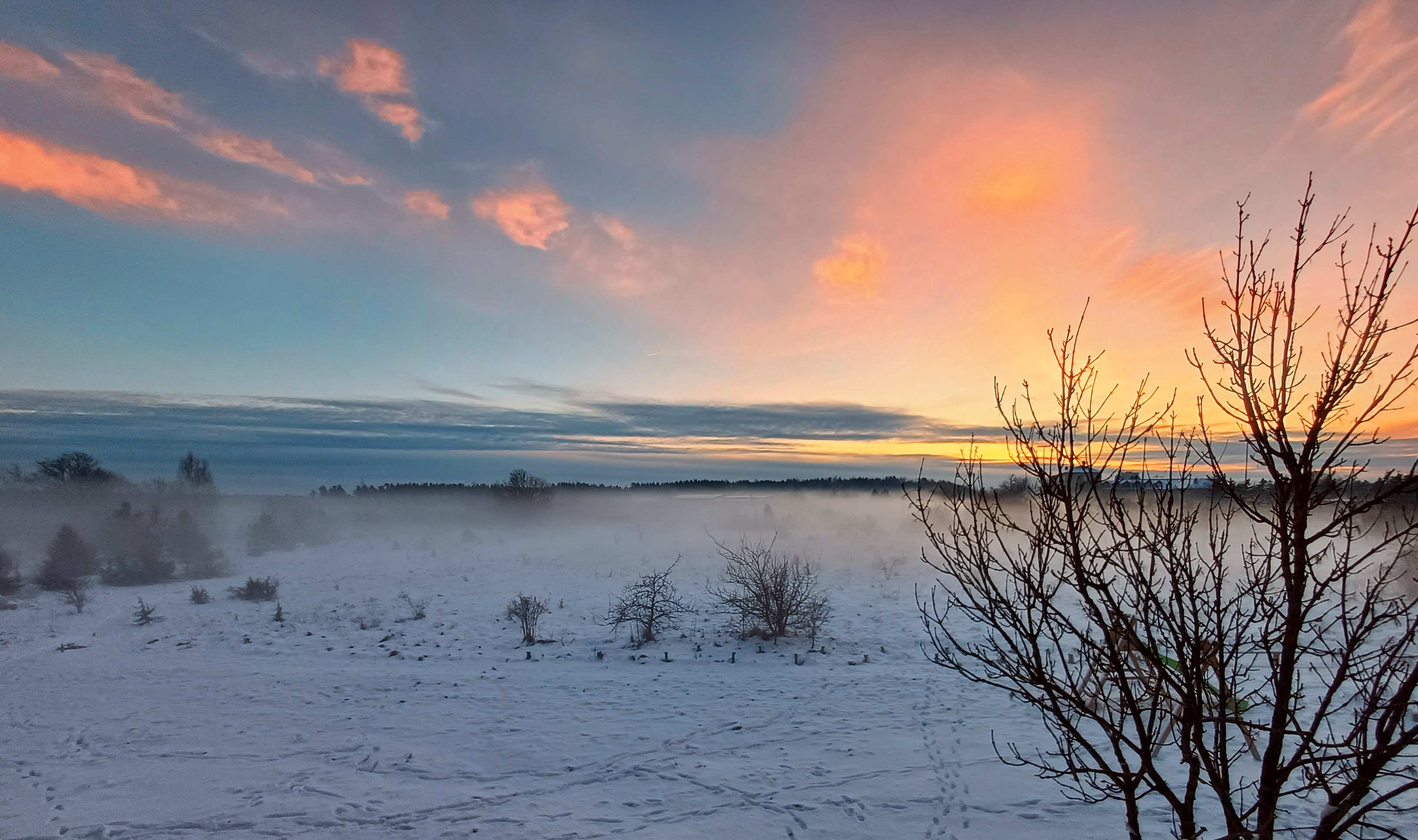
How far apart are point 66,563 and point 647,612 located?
22420 mm

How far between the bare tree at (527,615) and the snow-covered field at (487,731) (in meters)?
0.37

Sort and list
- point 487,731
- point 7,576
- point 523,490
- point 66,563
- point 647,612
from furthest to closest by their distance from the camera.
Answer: point 523,490 → point 66,563 → point 7,576 → point 647,612 → point 487,731

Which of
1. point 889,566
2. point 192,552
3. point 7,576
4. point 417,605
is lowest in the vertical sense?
point 192,552

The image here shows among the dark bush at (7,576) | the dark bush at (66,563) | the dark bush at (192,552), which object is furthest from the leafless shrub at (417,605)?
the dark bush at (7,576)

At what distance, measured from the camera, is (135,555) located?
24672 millimetres

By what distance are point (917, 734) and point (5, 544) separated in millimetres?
39549

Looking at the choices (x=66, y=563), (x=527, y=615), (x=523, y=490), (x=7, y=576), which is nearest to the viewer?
(x=527, y=615)

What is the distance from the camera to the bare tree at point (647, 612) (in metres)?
14.7

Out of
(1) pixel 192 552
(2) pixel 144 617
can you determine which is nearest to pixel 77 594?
(2) pixel 144 617

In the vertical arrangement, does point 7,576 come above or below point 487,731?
below

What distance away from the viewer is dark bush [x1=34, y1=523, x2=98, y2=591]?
21.4 m

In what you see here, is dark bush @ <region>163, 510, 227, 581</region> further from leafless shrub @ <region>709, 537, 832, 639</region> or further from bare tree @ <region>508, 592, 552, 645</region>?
leafless shrub @ <region>709, 537, 832, 639</region>

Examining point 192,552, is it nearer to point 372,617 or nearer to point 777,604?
point 372,617

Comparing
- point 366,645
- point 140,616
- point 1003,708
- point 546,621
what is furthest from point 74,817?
point 140,616
